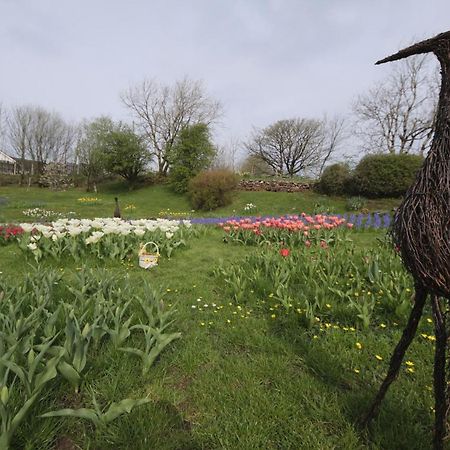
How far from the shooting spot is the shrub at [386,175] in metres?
13.9

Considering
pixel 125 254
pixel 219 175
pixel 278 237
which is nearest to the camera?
pixel 125 254

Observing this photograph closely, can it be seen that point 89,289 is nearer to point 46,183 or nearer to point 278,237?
point 278,237

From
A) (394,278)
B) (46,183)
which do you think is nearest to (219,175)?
(394,278)

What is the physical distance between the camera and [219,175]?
54.2 feet

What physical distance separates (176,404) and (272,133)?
3925cm

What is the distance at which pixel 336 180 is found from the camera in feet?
52.6

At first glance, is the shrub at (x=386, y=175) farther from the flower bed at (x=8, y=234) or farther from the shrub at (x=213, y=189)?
the flower bed at (x=8, y=234)

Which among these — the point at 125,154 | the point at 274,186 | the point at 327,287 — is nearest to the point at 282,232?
the point at 327,287

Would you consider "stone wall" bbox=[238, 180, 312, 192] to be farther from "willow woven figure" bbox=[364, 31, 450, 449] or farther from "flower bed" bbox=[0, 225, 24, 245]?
"willow woven figure" bbox=[364, 31, 450, 449]

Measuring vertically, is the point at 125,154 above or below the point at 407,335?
above

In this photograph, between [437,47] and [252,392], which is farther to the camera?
[252,392]

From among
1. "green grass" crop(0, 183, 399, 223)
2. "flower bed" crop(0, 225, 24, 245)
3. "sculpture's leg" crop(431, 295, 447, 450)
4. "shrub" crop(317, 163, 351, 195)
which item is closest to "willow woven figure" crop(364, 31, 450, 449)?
"sculpture's leg" crop(431, 295, 447, 450)

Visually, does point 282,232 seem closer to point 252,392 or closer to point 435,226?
point 252,392

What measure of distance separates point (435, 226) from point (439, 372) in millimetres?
620
